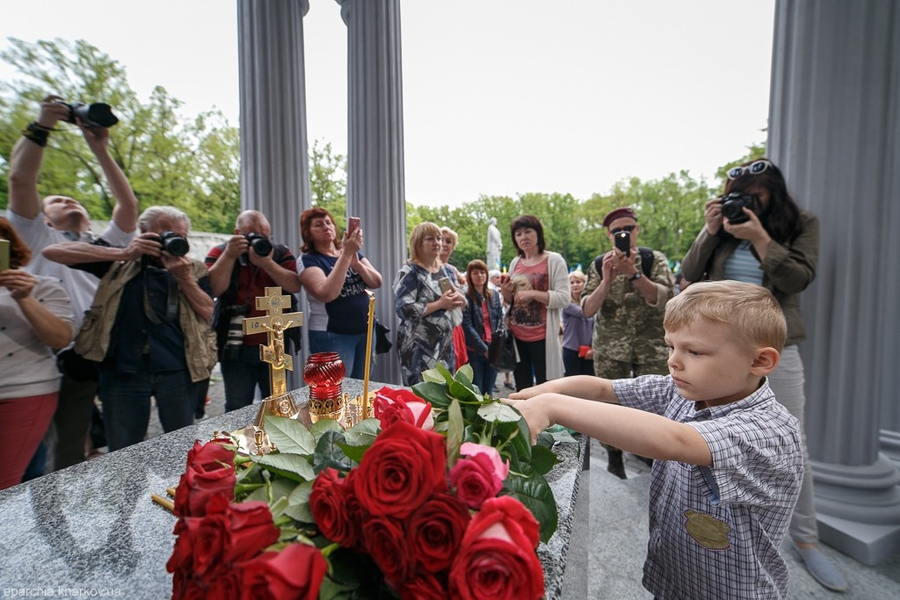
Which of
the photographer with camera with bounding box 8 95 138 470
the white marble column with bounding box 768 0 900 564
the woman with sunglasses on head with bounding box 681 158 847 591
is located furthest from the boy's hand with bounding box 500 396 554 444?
the photographer with camera with bounding box 8 95 138 470

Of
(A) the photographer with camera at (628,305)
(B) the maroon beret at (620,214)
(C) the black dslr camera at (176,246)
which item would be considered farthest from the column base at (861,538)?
(C) the black dslr camera at (176,246)

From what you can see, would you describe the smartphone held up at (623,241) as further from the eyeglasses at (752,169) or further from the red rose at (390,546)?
the red rose at (390,546)

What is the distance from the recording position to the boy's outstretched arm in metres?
0.84

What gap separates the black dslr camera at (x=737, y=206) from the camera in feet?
6.73

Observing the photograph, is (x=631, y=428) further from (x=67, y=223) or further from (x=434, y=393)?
(x=67, y=223)

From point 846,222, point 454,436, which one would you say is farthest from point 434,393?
point 846,222

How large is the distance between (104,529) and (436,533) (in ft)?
3.03

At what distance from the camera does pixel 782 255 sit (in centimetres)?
197

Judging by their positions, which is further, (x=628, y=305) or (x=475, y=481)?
(x=628, y=305)

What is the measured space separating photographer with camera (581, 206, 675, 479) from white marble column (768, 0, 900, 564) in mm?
799

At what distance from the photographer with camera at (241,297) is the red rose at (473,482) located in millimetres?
2245

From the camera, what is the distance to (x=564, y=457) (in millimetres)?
1293

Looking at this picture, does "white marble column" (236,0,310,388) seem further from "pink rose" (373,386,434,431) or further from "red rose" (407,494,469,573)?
"red rose" (407,494,469,573)

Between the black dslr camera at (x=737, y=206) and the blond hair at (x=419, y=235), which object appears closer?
the black dslr camera at (x=737, y=206)
